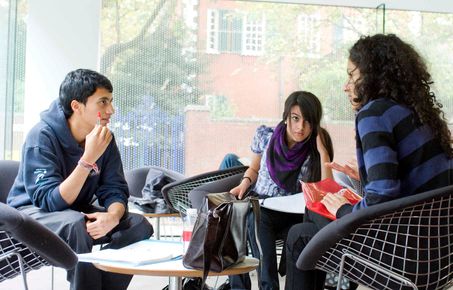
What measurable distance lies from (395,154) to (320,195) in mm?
401

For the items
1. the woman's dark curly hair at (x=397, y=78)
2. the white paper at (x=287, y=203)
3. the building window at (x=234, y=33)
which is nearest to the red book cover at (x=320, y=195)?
the woman's dark curly hair at (x=397, y=78)

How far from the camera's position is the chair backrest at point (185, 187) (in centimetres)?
381

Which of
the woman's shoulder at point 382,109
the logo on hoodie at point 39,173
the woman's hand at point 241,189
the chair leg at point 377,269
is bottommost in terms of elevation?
the chair leg at point 377,269

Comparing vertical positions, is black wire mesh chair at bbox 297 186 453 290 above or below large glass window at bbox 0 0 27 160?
below

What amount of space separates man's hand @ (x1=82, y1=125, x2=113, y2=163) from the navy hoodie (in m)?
0.14

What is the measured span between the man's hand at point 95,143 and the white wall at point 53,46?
2.53m

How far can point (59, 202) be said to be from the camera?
252cm

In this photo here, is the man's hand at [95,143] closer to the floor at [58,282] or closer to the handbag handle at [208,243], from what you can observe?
the handbag handle at [208,243]

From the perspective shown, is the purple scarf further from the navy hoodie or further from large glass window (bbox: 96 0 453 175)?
large glass window (bbox: 96 0 453 175)

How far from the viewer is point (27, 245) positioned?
189cm

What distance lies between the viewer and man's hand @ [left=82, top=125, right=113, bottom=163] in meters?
2.60

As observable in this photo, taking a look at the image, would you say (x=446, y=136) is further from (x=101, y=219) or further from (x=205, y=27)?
(x=205, y=27)

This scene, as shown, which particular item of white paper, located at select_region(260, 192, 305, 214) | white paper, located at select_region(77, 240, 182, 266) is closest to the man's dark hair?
white paper, located at select_region(77, 240, 182, 266)

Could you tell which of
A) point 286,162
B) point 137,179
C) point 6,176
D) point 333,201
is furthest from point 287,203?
point 137,179
